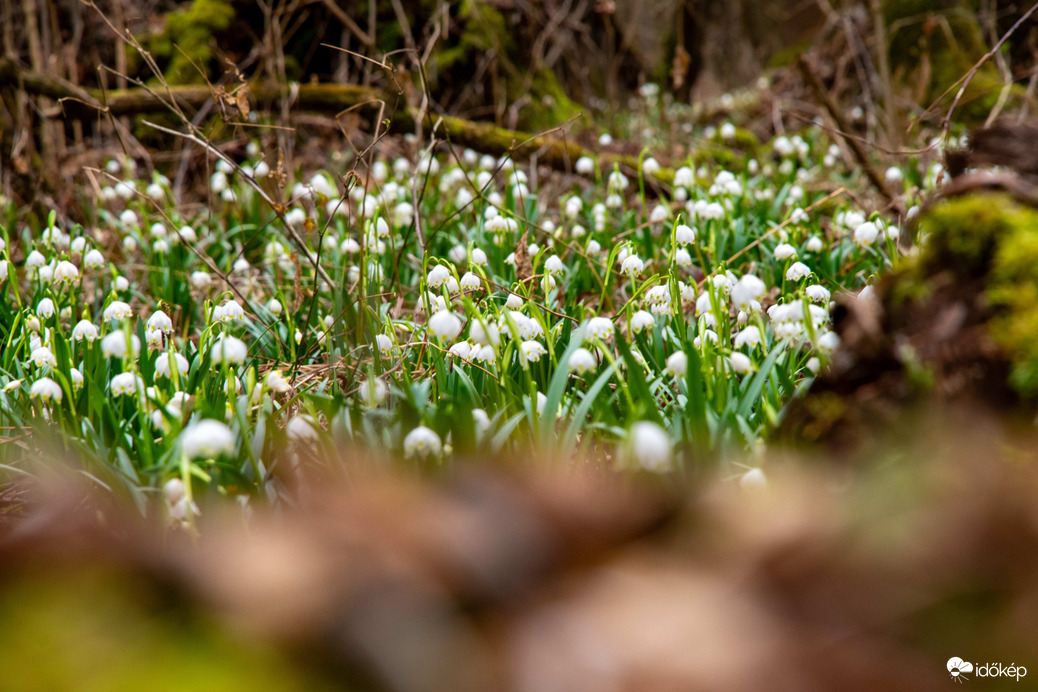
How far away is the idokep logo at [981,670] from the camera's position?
0.51m

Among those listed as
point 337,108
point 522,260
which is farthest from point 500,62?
point 522,260

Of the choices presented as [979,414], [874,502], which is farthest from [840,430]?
[874,502]

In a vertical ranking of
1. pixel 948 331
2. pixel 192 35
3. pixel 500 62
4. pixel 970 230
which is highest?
pixel 192 35

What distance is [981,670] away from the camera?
1.72ft

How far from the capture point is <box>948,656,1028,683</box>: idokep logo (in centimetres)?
51

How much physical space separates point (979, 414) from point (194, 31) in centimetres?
670

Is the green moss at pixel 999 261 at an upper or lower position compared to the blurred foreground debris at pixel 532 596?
upper

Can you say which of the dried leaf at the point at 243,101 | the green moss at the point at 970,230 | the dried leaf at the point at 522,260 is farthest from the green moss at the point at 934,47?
the green moss at the point at 970,230

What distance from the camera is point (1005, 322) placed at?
86 centimetres

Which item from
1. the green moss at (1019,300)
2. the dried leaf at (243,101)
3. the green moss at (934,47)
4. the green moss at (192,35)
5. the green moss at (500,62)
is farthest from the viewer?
the green moss at (500,62)

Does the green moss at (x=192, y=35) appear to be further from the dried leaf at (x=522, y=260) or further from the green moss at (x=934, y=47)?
the green moss at (x=934, y=47)

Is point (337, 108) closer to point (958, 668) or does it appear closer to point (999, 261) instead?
point (999, 261)

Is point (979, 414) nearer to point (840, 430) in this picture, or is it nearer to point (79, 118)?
point (840, 430)

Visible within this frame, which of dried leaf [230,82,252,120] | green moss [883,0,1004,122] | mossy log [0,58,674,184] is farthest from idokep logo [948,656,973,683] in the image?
green moss [883,0,1004,122]
